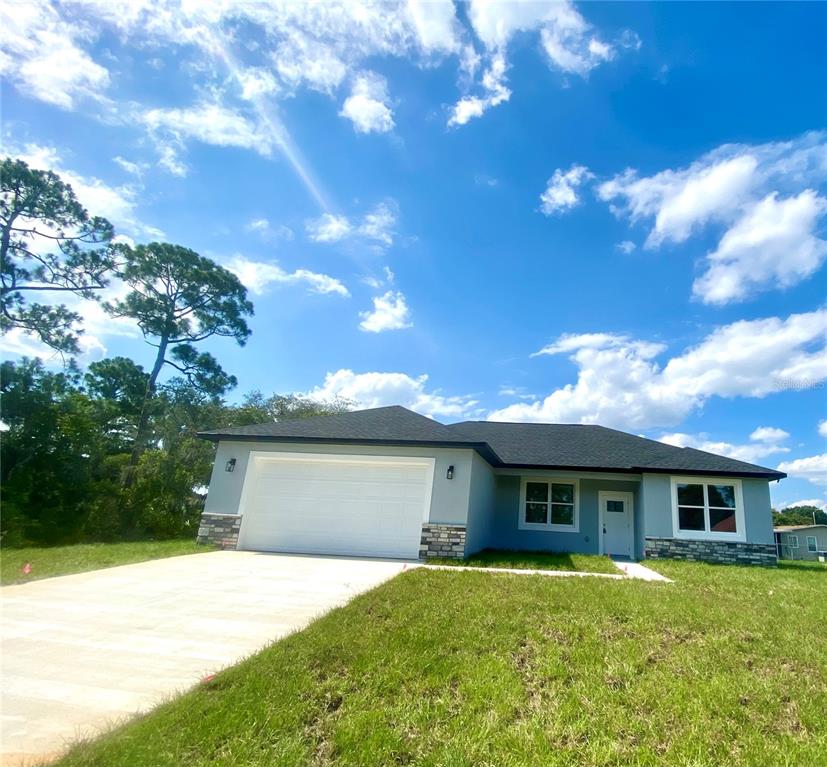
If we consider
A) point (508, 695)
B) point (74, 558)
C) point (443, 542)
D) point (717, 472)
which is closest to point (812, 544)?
point (717, 472)

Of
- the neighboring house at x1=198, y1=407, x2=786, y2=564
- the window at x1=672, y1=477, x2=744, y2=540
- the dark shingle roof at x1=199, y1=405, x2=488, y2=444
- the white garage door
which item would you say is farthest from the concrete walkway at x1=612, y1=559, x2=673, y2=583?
the white garage door

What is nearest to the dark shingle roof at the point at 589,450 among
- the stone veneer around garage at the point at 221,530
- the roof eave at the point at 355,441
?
the roof eave at the point at 355,441

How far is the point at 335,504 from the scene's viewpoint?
11.0 meters

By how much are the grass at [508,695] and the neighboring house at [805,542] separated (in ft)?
113

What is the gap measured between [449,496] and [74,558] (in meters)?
7.79

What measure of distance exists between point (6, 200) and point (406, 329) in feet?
54.1

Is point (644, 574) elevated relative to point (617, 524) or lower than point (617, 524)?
lower

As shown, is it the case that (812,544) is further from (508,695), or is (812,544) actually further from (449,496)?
(508,695)

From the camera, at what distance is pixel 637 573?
8867 mm

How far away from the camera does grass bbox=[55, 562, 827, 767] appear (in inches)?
103

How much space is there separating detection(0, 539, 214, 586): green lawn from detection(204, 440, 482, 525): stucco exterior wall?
134 cm

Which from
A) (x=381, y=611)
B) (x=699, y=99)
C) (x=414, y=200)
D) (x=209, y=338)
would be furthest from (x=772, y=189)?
(x=209, y=338)

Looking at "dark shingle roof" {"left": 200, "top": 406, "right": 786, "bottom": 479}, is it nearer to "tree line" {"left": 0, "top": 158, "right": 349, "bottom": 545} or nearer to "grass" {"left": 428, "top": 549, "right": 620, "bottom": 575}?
"grass" {"left": 428, "top": 549, "right": 620, "bottom": 575}

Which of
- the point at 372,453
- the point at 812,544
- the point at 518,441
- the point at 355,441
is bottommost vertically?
the point at 812,544
